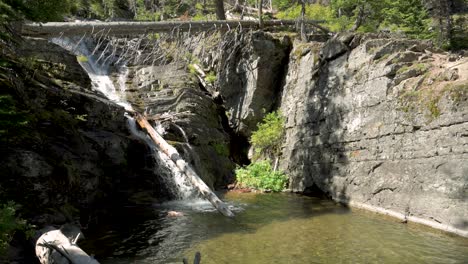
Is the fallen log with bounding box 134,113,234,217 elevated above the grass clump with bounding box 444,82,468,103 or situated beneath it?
situated beneath

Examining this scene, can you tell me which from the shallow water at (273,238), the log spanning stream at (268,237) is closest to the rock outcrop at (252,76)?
the log spanning stream at (268,237)

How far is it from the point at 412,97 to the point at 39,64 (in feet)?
43.9

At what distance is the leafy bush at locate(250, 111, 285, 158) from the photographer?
17797 millimetres

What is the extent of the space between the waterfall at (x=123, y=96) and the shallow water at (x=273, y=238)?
91.9 inches

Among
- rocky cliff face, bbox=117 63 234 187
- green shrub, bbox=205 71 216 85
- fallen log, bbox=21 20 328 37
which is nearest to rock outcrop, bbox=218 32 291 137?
rocky cliff face, bbox=117 63 234 187

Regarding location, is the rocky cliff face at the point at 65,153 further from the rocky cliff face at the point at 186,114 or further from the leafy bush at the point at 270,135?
the leafy bush at the point at 270,135

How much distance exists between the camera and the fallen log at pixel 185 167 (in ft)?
36.6

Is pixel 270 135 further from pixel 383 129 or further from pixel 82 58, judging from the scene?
pixel 82 58

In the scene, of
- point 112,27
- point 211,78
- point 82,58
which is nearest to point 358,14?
point 211,78

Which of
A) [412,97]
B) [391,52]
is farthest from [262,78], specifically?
[412,97]

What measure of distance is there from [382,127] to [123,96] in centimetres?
1422

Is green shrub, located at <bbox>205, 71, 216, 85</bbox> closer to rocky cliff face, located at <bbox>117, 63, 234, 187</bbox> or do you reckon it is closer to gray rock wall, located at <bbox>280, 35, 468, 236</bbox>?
rocky cliff face, located at <bbox>117, 63, 234, 187</bbox>

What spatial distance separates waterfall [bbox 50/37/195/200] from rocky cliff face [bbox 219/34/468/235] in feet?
16.6

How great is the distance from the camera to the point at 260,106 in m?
19.5
